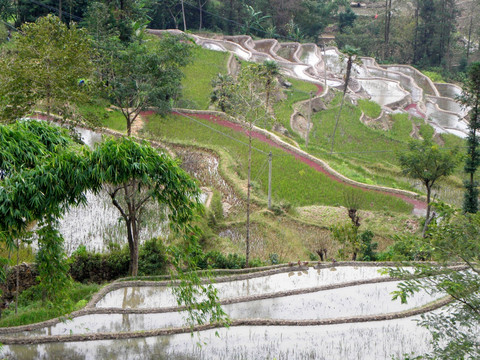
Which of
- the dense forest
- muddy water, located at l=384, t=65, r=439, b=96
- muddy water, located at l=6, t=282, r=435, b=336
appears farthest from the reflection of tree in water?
muddy water, located at l=384, t=65, r=439, b=96

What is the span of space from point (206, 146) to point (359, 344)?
14.1 m

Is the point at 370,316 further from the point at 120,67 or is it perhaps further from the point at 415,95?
the point at 415,95

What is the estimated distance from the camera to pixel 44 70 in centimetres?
1616

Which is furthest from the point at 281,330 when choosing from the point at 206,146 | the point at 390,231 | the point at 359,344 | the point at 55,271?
the point at 206,146

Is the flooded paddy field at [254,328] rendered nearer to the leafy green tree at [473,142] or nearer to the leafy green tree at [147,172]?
the leafy green tree at [147,172]

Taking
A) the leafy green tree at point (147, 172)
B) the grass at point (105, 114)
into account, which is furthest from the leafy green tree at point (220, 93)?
the leafy green tree at point (147, 172)

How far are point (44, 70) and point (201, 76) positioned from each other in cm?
2022

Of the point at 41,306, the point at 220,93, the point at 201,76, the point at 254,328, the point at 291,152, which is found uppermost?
the point at 201,76

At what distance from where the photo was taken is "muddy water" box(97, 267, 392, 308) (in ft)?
38.9

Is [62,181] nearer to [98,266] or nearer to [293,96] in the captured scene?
[98,266]

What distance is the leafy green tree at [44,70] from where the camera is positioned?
1614cm

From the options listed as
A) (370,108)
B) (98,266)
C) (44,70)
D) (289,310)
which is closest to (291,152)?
(44,70)

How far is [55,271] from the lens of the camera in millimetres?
10164

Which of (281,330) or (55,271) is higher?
(55,271)
